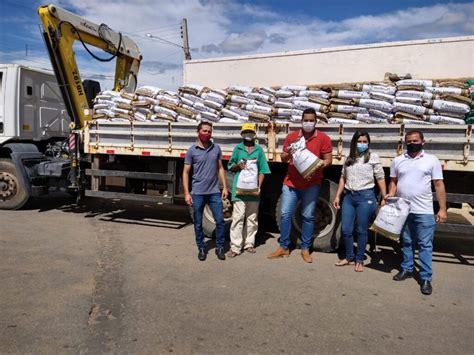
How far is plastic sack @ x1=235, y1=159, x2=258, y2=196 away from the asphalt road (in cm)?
82

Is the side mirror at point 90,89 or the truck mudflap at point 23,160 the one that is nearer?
the truck mudflap at point 23,160

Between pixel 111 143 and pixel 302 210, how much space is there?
332cm

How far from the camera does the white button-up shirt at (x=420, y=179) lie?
411cm

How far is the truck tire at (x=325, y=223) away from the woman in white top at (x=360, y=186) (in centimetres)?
58

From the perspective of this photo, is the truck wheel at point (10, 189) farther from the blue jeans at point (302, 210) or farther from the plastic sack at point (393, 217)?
the plastic sack at point (393, 217)

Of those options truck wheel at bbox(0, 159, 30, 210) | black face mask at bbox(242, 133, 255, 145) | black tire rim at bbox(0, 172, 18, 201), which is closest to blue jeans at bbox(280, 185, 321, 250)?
black face mask at bbox(242, 133, 255, 145)

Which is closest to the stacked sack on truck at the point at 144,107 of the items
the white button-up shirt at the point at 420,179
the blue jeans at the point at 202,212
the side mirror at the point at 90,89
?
the side mirror at the point at 90,89

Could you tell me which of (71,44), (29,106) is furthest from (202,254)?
(29,106)

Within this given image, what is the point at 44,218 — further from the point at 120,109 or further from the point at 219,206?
the point at 219,206

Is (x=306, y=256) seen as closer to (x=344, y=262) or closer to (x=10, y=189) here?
(x=344, y=262)

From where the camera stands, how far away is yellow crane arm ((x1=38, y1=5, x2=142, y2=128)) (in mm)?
6877

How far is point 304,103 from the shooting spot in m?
5.48

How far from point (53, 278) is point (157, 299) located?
1238 millimetres

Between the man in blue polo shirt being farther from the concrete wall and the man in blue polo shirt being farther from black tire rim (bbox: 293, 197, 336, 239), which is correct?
the concrete wall
